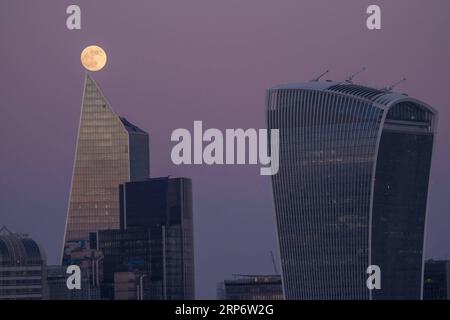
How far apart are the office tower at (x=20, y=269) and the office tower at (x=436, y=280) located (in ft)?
80.2

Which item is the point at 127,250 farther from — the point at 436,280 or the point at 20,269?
the point at 436,280

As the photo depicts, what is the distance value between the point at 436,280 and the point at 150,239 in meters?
19.6

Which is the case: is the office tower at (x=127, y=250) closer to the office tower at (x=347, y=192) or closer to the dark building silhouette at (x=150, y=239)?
the dark building silhouette at (x=150, y=239)

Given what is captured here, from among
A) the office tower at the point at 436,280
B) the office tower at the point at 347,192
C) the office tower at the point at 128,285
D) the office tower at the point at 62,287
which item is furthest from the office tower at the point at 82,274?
the office tower at the point at 436,280

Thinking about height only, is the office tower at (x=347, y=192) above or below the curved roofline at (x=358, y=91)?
below

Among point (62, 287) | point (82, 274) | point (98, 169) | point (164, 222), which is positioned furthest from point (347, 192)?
point (62, 287)

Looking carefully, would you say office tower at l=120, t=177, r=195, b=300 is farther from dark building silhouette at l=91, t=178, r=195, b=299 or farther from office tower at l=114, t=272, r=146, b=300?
office tower at l=114, t=272, r=146, b=300

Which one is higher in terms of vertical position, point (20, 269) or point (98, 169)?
point (98, 169)

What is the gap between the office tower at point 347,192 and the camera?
78438mm

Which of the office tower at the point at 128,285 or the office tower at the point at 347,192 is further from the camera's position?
the office tower at the point at 347,192

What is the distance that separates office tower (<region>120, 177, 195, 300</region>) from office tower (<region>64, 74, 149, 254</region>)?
70.0 inches

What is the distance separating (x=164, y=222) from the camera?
287 ft

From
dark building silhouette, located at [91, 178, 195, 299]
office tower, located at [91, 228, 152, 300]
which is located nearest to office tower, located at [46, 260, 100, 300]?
dark building silhouette, located at [91, 178, 195, 299]
